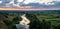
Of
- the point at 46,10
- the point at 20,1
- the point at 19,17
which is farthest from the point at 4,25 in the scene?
the point at 46,10

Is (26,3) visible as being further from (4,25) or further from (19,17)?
(4,25)

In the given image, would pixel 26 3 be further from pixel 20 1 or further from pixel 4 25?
pixel 4 25

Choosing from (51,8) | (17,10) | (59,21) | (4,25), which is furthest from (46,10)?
(4,25)

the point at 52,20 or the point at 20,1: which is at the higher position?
the point at 20,1

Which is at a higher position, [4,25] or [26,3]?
[26,3]

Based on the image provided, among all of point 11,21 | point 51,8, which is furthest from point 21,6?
point 51,8
